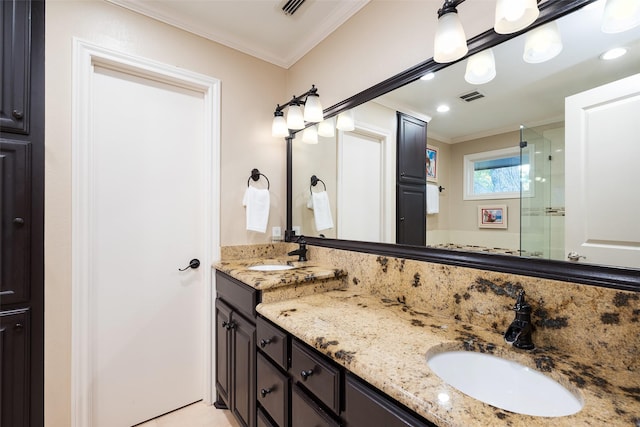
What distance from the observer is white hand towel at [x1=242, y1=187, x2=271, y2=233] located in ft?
6.87

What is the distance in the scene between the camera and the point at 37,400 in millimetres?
1451

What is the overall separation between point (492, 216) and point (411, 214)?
37cm

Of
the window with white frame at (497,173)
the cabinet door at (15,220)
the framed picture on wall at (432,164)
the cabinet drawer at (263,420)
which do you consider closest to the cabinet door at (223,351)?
the cabinet drawer at (263,420)

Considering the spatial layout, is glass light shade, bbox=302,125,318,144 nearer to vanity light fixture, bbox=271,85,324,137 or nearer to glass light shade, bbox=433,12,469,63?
vanity light fixture, bbox=271,85,324,137

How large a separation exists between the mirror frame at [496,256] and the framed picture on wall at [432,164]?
1.11 ft

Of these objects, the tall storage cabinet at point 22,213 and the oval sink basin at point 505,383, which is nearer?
the oval sink basin at point 505,383

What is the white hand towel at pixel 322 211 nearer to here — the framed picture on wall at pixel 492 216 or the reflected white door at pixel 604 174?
the framed picture on wall at pixel 492 216

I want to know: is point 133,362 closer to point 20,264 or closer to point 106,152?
point 20,264

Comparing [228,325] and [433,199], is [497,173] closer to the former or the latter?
[433,199]

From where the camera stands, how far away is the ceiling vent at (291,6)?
1.68 meters

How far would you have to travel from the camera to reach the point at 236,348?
1.59m

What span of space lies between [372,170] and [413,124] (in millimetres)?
341

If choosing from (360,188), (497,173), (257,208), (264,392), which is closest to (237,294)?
(264,392)

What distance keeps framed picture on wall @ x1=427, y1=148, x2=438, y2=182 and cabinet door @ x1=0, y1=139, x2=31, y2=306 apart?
6.66ft
